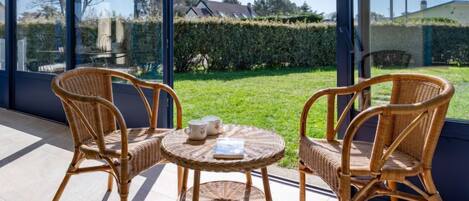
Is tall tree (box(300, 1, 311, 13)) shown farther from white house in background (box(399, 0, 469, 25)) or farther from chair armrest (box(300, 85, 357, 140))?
chair armrest (box(300, 85, 357, 140))

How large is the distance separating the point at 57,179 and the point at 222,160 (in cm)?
160

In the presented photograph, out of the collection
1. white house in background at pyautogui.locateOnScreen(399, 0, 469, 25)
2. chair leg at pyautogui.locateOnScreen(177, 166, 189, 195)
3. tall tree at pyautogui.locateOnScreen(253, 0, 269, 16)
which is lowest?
chair leg at pyautogui.locateOnScreen(177, 166, 189, 195)

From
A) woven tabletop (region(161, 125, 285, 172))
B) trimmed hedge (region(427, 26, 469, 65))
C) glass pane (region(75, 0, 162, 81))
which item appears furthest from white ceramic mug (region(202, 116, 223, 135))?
glass pane (region(75, 0, 162, 81))

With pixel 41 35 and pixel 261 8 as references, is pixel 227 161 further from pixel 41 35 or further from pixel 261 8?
pixel 261 8

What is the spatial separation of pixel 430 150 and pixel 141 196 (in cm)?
157

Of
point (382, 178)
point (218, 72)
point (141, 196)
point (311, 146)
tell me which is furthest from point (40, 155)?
point (218, 72)

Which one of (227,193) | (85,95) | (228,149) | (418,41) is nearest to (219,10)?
(85,95)

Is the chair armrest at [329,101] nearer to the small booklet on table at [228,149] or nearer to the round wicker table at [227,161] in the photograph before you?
the round wicker table at [227,161]

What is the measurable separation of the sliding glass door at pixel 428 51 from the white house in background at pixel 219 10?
213 inches

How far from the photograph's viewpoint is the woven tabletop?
1.37m

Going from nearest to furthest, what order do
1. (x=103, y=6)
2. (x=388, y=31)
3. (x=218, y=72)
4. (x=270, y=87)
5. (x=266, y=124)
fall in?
(x=388, y=31), (x=103, y=6), (x=266, y=124), (x=270, y=87), (x=218, y=72)

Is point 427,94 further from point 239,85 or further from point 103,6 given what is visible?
point 239,85

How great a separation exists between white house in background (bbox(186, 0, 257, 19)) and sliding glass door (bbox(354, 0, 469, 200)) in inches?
213

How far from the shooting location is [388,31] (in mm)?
2061
